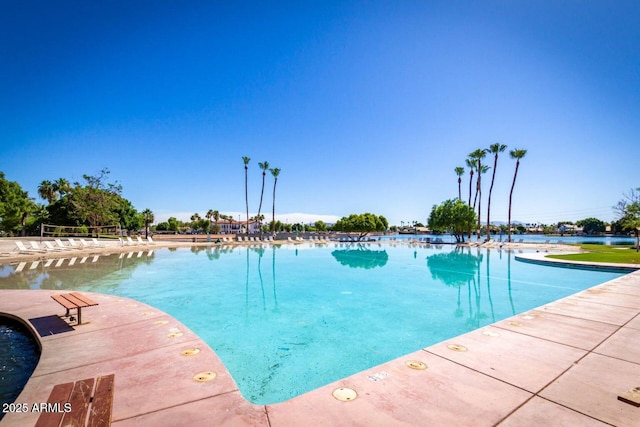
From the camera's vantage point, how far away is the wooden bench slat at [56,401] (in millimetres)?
→ 2295

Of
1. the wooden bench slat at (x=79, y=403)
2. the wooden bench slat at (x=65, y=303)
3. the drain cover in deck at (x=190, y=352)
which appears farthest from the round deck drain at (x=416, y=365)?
the wooden bench slat at (x=65, y=303)

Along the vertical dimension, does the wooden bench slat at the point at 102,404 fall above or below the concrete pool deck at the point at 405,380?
above

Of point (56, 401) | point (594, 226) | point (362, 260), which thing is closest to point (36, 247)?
point (362, 260)

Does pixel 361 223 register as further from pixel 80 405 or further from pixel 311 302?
pixel 80 405

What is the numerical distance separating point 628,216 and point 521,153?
16897 mm

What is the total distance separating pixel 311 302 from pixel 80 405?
7884 millimetres

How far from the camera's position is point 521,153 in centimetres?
4094

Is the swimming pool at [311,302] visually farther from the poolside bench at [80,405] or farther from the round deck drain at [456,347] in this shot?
the poolside bench at [80,405]

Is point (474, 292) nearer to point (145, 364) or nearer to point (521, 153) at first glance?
point (145, 364)

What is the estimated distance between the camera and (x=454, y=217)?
41281mm

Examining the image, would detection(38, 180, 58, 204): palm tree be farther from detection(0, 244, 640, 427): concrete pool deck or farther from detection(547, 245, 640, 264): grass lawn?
detection(547, 245, 640, 264): grass lawn

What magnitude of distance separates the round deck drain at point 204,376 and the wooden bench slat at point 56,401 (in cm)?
118

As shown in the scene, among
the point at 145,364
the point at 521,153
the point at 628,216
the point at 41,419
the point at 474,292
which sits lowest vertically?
the point at 474,292

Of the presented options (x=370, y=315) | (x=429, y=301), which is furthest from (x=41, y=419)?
(x=429, y=301)
